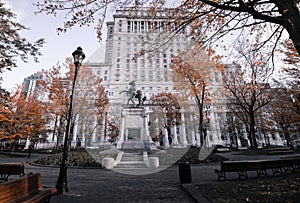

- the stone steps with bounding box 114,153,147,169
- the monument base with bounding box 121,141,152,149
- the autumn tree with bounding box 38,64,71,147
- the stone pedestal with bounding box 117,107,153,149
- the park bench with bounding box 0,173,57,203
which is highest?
the autumn tree with bounding box 38,64,71,147

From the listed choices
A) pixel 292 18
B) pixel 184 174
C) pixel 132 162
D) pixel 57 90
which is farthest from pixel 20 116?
pixel 292 18

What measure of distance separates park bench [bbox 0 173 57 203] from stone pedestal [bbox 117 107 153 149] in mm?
13248

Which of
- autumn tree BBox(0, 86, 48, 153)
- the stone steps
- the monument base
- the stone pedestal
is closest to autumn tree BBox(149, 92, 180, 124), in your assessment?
the stone pedestal

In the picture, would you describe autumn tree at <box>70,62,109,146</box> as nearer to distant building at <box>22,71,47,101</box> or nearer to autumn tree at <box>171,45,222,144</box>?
distant building at <box>22,71,47,101</box>

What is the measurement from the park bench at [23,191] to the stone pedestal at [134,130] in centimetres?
1325

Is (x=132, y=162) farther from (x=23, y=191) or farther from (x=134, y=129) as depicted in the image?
(x=23, y=191)

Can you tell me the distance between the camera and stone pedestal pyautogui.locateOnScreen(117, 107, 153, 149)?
57.7 feet

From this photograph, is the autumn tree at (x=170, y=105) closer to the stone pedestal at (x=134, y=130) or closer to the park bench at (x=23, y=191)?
the stone pedestal at (x=134, y=130)

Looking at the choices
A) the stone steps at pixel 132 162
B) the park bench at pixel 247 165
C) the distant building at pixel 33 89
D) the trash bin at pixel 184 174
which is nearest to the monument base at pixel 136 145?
the stone steps at pixel 132 162

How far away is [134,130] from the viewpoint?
1928 cm

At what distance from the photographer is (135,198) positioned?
5219 millimetres

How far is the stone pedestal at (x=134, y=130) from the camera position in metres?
17.6

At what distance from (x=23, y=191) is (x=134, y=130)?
15698 millimetres

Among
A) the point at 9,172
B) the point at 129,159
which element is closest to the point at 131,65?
the point at 129,159
